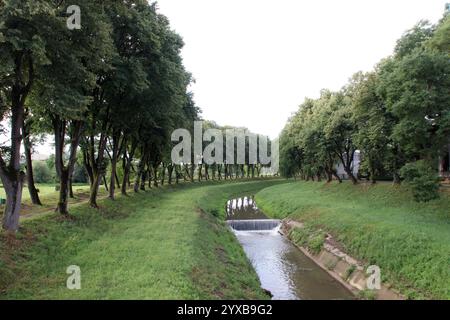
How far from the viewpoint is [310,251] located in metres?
26.9

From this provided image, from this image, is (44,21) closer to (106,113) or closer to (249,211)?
(106,113)

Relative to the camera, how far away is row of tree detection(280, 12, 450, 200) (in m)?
26.7

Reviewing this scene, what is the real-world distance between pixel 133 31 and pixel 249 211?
33.1 metres

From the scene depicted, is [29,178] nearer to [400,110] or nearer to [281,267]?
[281,267]

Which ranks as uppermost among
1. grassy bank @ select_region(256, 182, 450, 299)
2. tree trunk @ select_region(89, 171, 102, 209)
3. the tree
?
the tree

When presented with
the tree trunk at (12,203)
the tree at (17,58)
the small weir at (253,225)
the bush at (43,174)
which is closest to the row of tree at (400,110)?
the small weir at (253,225)

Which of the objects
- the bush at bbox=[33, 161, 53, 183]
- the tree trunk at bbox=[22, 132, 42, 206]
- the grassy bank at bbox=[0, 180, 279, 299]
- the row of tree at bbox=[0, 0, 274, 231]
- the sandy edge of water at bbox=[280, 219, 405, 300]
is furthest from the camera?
the bush at bbox=[33, 161, 53, 183]

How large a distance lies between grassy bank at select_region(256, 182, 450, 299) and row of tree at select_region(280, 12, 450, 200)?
9.99 feet

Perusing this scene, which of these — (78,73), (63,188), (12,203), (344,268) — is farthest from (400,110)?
(12,203)

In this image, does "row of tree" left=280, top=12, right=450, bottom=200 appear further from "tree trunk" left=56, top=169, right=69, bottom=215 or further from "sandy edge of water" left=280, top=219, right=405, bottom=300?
"tree trunk" left=56, top=169, right=69, bottom=215

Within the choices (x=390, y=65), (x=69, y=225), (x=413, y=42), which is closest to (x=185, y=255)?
(x=69, y=225)

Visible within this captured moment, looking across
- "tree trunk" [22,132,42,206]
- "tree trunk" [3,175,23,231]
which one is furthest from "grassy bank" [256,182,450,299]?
"tree trunk" [22,132,42,206]

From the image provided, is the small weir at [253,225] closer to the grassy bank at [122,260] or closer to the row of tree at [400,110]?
the grassy bank at [122,260]

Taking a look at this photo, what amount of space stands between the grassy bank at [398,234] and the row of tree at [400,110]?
304cm
